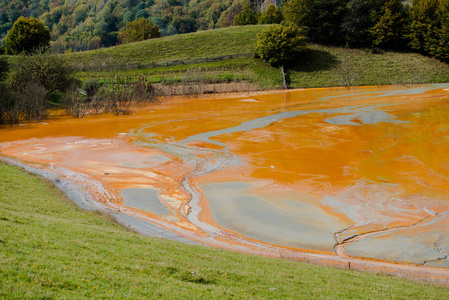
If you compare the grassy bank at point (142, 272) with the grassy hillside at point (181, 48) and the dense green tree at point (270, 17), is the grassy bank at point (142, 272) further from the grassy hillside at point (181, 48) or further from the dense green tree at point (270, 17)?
the dense green tree at point (270, 17)

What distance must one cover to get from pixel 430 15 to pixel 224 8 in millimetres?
103701

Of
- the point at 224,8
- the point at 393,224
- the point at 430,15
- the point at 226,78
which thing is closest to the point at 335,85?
the point at 226,78

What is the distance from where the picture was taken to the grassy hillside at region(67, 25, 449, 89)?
5909 cm

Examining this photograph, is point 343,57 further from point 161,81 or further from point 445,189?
point 445,189

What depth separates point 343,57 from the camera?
216ft

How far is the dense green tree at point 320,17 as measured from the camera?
6900 centimetres

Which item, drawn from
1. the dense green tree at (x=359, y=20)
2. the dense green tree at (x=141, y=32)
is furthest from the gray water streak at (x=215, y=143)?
the dense green tree at (x=141, y=32)

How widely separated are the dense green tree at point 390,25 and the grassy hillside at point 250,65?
2515 millimetres

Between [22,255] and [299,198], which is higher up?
[22,255]

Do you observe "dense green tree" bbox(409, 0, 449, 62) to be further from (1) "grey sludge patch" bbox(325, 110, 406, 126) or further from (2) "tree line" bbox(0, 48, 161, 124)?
(2) "tree line" bbox(0, 48, 161, 124)

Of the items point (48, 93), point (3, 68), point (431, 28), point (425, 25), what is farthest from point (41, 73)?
point (431, 28)

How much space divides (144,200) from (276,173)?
6242mm

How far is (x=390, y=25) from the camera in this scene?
217 ft

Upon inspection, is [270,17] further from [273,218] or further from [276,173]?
[273,218]
